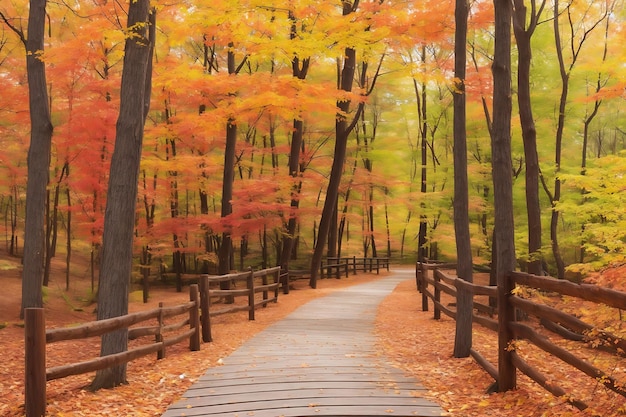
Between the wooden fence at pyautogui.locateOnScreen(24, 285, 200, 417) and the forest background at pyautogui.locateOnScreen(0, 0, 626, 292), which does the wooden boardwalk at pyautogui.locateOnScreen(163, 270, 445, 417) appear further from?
the forest background at pyautogui.locateOnScreen(0, 0, 626, 292)

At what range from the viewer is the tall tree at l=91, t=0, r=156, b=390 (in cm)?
730

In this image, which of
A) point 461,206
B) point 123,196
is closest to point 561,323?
point 461,206

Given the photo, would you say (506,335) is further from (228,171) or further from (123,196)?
(228,171)

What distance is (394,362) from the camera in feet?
26.6

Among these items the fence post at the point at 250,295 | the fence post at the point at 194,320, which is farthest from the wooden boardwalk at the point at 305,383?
the fence post at the point at 250,295

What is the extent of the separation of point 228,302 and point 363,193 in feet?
56.0

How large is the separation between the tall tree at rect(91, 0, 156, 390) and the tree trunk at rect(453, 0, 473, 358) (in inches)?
191

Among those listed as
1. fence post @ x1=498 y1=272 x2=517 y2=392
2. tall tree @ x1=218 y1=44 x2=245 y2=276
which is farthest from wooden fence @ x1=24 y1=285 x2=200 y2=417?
tall tree @ x1=218 y1=44 x2=245 y2=276

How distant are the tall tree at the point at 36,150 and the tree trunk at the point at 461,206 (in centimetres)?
846

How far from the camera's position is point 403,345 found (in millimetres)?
9914

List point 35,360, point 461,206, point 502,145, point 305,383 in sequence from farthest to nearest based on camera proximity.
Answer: point 461,206, point 502,145, point 305,383, point 35,360

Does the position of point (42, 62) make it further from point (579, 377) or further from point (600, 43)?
point (600, 43)

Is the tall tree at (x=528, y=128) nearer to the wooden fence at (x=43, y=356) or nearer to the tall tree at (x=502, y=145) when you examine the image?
the tall tree at (x=502, y=145)

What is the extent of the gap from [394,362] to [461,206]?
9.29ft
